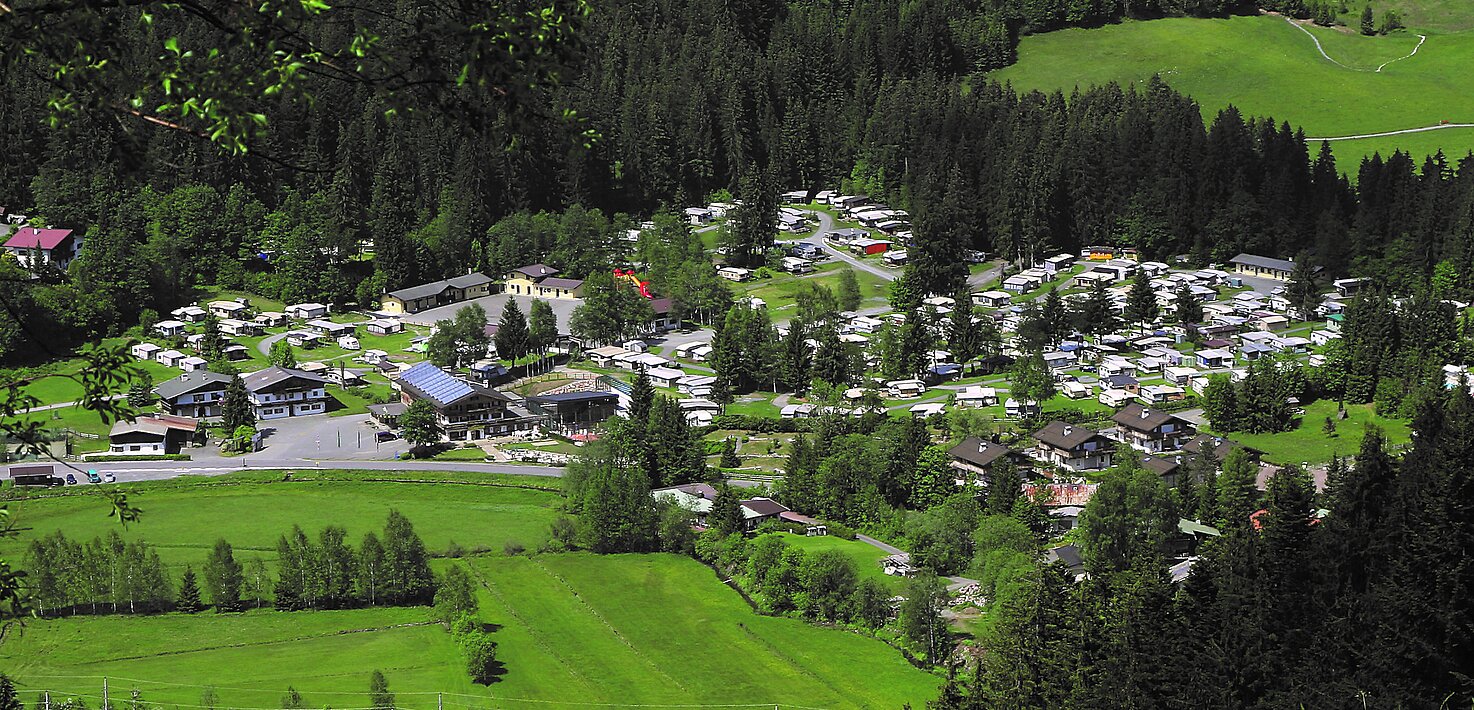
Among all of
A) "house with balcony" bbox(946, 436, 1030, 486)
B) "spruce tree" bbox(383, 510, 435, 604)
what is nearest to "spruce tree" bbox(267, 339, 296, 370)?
"spruce tree" bbox(383, 510, 435, 604)

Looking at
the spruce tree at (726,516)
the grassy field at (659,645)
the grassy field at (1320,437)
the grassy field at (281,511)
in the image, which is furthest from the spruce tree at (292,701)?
the grassy field at (1320,437)

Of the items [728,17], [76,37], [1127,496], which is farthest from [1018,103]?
[76,37]

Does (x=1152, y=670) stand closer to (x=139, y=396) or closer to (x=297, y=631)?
(x=297, y=631)

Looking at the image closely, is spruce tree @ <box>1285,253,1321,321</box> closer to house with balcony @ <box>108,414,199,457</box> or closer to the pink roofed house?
house with balcony @ <box>108,414,199,457</box>

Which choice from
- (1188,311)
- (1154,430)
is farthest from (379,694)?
(1188,311)

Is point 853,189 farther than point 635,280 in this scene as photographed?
Yes

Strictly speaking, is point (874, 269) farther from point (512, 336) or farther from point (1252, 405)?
point (1252, 405)

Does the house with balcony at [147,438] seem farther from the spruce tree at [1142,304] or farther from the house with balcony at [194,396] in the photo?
the spruce tree at [1142,304]
